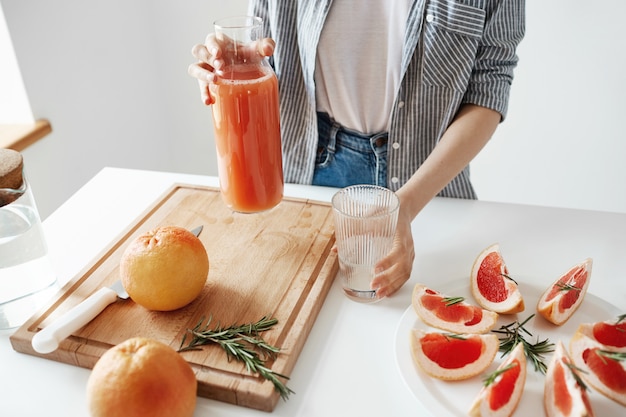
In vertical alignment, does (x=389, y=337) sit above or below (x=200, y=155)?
above

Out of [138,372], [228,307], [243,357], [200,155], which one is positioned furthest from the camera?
[200,155]

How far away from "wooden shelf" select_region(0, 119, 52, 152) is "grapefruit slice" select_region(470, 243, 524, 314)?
1.57m

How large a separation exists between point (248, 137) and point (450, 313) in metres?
0.51

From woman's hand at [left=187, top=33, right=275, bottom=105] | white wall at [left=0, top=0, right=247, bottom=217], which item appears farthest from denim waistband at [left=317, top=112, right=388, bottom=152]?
white wall at [left=0, top=0, right=247, bottom=217]

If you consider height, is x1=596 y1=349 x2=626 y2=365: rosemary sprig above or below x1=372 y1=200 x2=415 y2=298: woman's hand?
above

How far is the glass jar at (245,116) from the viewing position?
3.82 ft

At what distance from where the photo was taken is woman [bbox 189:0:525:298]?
1.35 metres

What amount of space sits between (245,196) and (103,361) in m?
0.52

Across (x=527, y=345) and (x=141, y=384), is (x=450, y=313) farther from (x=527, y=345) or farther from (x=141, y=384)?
(x=141, y=384)

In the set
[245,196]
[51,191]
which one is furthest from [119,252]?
[51,191]

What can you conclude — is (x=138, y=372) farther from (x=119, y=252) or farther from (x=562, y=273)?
(x=562, y=273)

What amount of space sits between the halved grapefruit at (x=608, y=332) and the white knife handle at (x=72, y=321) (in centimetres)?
77

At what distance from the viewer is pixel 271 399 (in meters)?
0.89

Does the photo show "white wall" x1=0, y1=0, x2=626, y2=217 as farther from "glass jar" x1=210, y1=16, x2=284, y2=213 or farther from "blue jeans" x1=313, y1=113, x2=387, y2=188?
"glass jar" x1=210, y1=16, x2=284, y2=213
